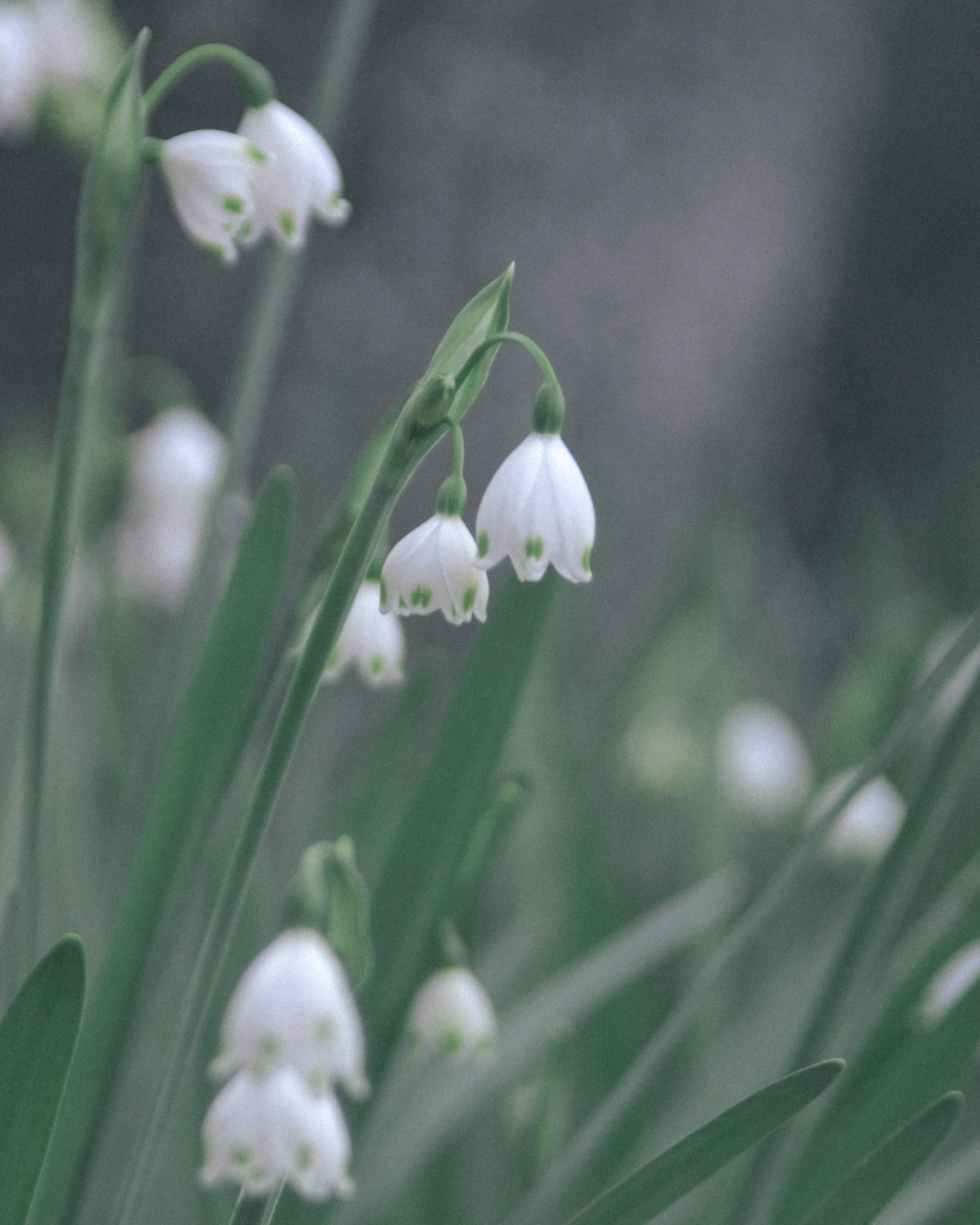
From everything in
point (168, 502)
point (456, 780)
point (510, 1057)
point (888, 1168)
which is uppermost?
point (168, 502)

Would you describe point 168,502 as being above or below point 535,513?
above

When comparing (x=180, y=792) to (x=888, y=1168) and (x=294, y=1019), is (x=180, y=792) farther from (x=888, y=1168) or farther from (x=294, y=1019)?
(x=888, y=1168)

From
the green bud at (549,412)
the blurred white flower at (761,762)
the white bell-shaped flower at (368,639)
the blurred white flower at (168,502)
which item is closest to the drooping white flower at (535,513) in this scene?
the green bud at (549,412)

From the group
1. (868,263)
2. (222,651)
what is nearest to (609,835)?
(222,651)

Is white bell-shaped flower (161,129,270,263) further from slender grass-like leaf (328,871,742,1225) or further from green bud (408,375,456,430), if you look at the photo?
slender grass-like leaf (328,871,742,1225)

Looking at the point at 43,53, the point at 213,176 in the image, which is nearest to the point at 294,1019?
the point at 213,176

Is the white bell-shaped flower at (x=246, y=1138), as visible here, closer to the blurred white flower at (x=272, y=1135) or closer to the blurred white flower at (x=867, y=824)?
the blurred white flower at (x=272, y=1135)
